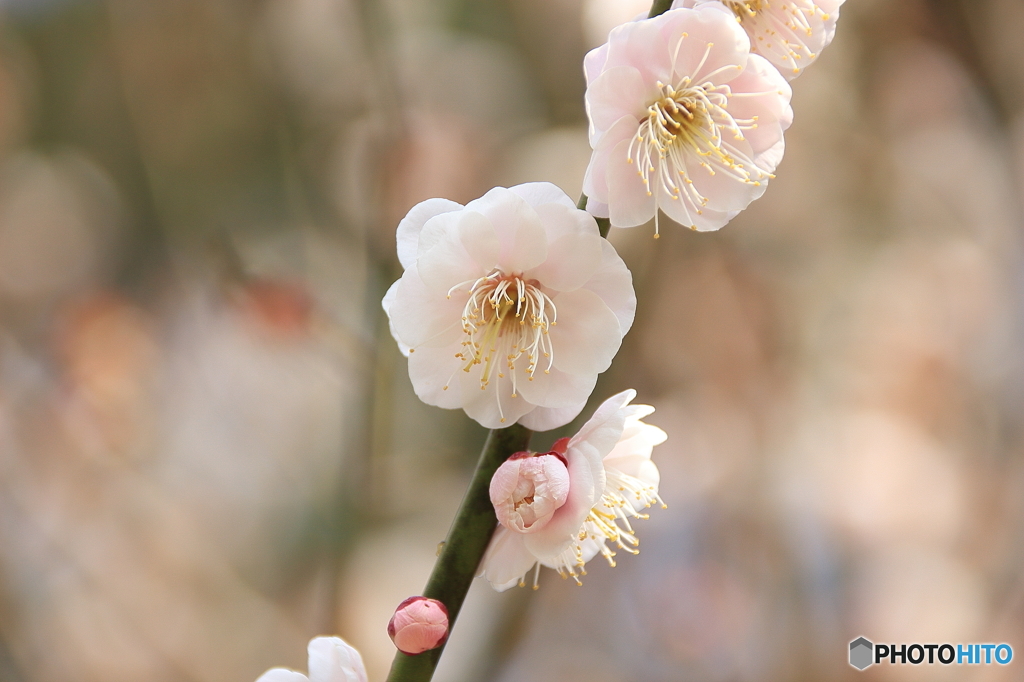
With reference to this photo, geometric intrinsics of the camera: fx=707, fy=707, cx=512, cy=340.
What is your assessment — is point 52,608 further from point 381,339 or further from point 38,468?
point 381,339

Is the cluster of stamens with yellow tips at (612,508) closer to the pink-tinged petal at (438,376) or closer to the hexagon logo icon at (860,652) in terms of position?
the pink-tinged petal at (438,376)

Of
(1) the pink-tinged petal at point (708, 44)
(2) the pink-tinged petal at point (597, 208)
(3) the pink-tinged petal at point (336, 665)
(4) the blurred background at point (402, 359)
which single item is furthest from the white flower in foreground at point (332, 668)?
(4) the blurred background at point (402, 359)

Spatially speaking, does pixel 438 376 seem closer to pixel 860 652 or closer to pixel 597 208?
pixel 597 208

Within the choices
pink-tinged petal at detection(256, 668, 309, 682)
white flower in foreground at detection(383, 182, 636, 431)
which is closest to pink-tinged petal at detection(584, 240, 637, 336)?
white flower in foreground at detection(383, 182, 636, 431)

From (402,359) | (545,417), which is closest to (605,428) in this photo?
(545,417)

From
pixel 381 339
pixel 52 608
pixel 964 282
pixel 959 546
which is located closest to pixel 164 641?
pixel 52 608

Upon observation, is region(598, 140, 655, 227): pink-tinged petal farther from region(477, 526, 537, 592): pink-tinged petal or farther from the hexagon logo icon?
the hexagon logo icon
